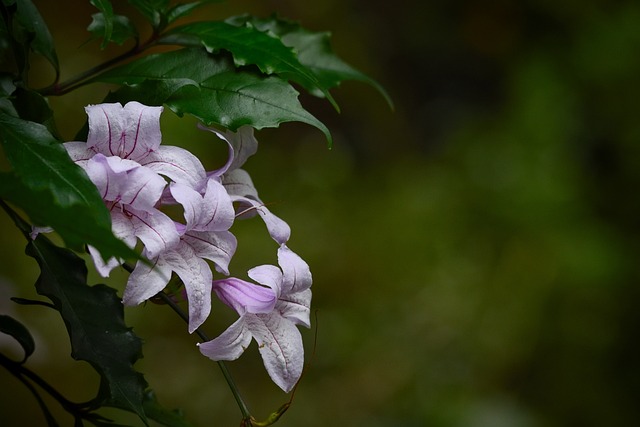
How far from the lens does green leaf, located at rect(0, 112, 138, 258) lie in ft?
0.96

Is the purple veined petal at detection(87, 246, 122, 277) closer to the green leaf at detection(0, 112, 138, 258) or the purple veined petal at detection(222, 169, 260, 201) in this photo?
the green leaf at detection(0, 112, 138, 258)

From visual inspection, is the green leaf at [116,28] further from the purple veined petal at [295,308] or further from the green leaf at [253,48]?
the purple veined petal at [295,308]

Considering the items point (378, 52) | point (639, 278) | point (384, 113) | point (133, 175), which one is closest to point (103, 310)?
A: point (133, 175)

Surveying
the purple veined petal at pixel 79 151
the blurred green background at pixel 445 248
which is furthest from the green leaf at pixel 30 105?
the blurred green background at pixel 445 248

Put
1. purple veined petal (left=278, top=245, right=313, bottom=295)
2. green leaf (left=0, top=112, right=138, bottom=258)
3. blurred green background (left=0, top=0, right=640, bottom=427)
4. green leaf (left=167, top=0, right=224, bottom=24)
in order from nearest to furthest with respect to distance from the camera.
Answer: green leaf (left=0, top=112, right=138, bottom=258), purple veined petal (left=278, top=245, right=313, bottom=295), green leaf (left=167, top=0, right=224, bottom=24), blurred green background (left=0, top=0, right=640, bottom=427)

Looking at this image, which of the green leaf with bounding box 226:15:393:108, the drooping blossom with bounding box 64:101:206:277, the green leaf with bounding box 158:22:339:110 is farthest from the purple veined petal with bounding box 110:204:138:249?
the green leaf with bounding box 226:15:393:108

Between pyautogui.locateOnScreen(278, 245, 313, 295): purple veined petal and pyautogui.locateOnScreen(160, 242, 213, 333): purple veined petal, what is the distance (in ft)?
0.14

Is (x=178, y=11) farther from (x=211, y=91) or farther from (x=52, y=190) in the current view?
(x=52, y=190)

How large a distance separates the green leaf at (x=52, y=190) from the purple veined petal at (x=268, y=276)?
9 cm

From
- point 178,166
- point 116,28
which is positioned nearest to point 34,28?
point 116,28

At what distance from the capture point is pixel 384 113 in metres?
2.30

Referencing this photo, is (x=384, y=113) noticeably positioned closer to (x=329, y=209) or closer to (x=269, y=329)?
(x=329, y=209)

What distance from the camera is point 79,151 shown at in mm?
377

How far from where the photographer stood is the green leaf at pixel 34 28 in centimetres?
44
